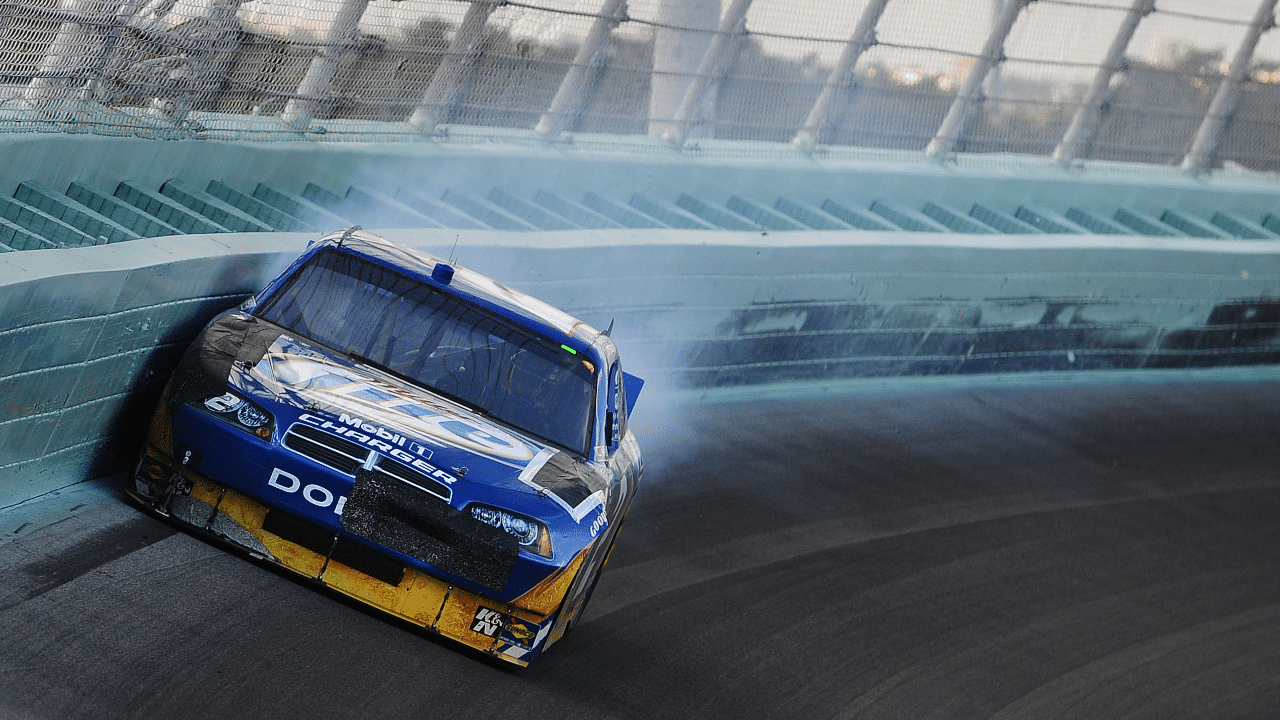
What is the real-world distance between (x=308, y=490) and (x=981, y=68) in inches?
374

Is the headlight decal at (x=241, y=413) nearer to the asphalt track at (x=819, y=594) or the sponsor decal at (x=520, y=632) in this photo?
the asphalt track at (x=819, y=594)

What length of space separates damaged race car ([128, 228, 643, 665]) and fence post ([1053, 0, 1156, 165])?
9.20 meters

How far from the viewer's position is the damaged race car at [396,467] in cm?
639

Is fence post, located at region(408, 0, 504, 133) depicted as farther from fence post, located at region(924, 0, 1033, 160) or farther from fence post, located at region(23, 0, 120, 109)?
fence post, located at region(924, 0, 1033, 160)

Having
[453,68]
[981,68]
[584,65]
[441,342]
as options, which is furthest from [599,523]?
[981,68]

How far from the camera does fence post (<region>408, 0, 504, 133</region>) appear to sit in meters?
11.3

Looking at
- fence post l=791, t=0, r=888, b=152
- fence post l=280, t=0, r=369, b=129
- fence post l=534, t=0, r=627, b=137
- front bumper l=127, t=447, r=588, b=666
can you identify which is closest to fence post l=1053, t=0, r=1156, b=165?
fence post l=791, t=0, r=888, b=152

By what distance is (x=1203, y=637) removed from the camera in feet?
31.0

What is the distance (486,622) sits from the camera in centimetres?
650

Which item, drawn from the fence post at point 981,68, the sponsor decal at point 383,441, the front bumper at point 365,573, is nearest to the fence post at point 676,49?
the fence post at point 981,68

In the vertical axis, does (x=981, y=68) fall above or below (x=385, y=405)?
above

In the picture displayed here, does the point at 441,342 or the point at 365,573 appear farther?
the point at 441,342

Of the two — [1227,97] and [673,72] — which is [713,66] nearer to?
[673,72]

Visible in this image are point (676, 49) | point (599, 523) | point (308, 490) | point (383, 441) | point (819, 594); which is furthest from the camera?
point (676, 49)
